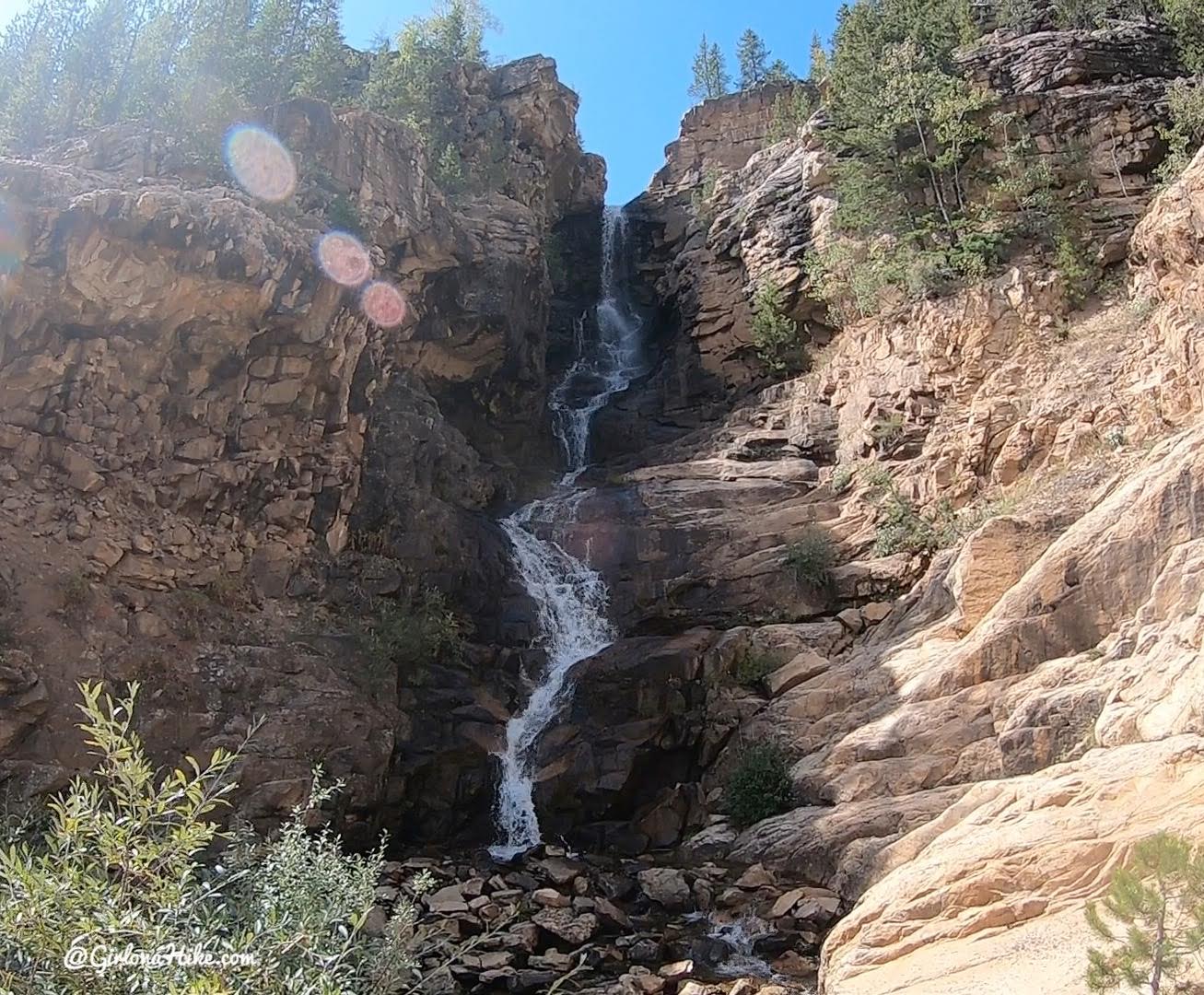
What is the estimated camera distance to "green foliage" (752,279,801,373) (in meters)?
31.8

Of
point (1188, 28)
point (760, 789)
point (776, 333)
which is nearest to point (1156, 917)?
point (760, 789)

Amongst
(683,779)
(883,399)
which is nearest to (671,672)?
(683,779)

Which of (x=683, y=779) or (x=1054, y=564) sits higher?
(x=1054, y=564)

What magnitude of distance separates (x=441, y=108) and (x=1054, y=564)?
109 feet

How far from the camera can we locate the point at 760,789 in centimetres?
1602

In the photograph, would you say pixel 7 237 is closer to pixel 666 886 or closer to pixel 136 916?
pixel 666 886

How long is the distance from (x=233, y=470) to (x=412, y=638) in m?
5.44

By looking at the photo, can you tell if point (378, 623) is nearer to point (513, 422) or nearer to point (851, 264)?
point (513, 422)

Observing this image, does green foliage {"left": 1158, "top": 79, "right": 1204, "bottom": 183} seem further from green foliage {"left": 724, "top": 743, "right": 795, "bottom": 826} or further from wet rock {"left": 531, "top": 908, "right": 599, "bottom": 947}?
wet rock {"left": 531, "top": 908, "right": 599, "bottom": 947}

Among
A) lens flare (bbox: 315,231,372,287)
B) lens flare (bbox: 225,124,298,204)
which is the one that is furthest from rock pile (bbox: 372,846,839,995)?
lens flare (bbox: 225,124,298,204)

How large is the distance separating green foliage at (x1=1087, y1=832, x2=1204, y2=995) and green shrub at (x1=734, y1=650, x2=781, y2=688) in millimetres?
13251

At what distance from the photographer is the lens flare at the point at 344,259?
20.9 metres

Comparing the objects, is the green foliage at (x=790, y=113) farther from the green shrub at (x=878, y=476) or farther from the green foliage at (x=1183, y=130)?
the green shrub at (x=878, y=476)

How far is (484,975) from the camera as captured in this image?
447 inches
